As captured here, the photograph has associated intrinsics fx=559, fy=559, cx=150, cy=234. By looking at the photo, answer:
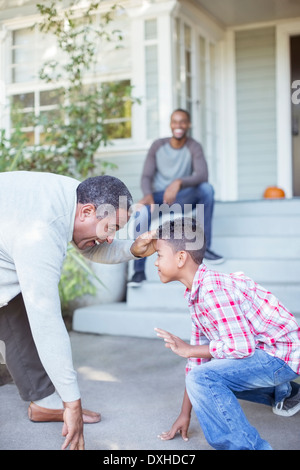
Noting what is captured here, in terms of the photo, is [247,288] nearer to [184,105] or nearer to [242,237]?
[242,237]

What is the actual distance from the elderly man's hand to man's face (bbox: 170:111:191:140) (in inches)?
103

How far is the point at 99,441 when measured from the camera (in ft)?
7.30

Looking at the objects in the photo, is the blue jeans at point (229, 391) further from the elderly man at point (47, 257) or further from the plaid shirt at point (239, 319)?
the elderly man at point (47, 257)

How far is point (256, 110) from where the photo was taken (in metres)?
6.69

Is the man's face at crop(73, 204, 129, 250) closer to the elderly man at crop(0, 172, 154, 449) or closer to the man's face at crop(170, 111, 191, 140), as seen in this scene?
the elderly man at crop(0, 172, 154, 449)

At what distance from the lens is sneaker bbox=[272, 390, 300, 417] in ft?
7.91

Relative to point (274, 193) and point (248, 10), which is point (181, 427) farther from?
point (248, 10)

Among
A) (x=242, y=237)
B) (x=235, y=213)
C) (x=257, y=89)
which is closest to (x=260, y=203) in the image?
(x=235, y=213)

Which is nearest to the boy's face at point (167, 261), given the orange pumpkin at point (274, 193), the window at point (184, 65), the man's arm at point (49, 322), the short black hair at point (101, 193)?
the short black hair at point (101, 193)

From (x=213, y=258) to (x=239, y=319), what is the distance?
8.09 ft

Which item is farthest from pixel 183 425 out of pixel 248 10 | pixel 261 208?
pixel 248 10

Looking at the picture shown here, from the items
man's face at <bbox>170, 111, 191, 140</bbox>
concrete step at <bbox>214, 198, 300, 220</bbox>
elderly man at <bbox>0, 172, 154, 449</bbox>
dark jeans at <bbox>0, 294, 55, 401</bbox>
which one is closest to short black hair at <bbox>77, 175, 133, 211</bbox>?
elderly man at <bbox>0, 172, 154, 449</bbox>

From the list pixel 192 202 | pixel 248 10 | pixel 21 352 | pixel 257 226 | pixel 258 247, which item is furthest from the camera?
pixel 248 10

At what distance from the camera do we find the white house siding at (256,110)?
6602mm
